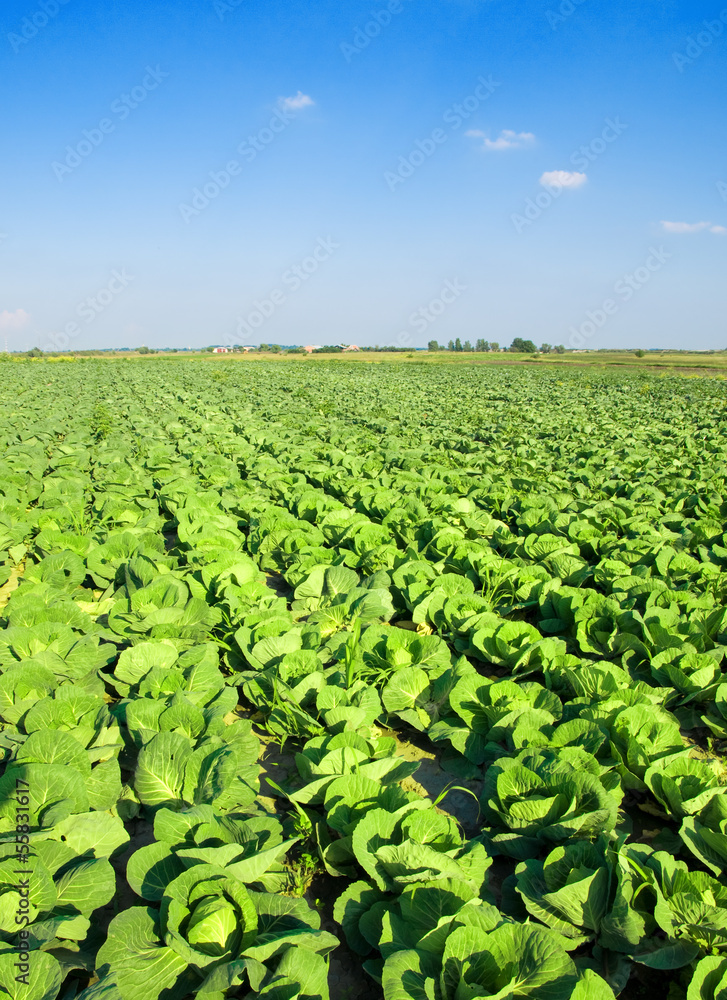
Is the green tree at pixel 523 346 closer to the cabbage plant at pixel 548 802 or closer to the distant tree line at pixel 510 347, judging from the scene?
the distant tree line at pixel 510 347

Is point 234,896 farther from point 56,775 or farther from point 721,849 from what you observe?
point 721,849

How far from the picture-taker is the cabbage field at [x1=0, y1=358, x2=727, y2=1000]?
1.60m

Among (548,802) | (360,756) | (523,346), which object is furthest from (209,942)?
(523,346)

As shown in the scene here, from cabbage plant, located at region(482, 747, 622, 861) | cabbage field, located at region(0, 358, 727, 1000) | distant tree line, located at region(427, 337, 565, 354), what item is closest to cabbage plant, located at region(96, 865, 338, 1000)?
cabbage field, located at region(0, 358, 727, 1000)

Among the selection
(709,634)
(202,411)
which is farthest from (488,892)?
(202,411)

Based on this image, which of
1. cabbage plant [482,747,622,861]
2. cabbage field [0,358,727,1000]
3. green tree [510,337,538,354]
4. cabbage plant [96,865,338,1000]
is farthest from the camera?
green tree [510,337,538,354]

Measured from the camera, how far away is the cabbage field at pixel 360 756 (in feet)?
5.26

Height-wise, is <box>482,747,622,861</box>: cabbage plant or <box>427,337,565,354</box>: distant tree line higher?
<box>427,337,565,354</box>: distant tree line

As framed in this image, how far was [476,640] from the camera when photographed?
130 inches

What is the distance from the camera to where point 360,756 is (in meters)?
2.31

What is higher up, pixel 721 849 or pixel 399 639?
pixel 399 639

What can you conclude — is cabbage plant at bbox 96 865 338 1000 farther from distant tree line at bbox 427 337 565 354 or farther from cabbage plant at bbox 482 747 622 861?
distant tree line at bbox 427 337 565 354

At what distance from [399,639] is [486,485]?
4535mm

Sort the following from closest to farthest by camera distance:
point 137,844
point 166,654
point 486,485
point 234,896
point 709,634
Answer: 1. point 234,896
2. point 137,844
3. point 166,654
4. point 709,634
5. point 486,485
